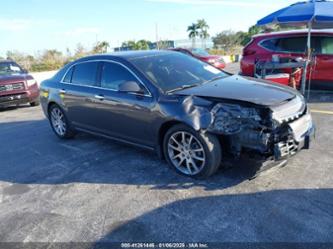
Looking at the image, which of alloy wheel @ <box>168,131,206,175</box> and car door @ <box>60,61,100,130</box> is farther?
car door @ <box>60,61,100,130</box>

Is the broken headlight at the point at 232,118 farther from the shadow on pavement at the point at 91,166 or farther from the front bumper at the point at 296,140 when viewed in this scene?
the shadow on pavement at the point at 91,166

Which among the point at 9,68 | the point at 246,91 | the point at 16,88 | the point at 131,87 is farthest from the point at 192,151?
the point at 9,68

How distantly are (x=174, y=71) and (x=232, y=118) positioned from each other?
1.35 m

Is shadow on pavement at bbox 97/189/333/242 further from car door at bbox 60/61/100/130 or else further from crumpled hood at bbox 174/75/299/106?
car door at bbox 60/61/100/130

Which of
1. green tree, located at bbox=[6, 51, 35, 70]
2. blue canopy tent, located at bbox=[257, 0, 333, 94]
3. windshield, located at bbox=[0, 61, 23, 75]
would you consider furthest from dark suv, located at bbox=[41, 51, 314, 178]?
green tree, located at bbox=[6, 51, 35, 70]

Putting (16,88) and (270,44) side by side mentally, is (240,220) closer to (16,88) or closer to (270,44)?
(270,44)

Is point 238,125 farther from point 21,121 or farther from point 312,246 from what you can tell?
point 21,121

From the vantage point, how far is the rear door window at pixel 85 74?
5059mm

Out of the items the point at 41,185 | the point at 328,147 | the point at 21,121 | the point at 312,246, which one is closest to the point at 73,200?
the point at 41,185

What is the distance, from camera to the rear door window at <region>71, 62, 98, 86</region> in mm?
5059

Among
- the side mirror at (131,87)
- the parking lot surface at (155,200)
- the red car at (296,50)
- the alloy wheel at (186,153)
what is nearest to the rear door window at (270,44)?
the red car at (296,50)

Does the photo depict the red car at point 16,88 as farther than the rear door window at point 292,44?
Yes

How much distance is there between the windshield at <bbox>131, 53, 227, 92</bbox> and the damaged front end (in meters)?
0.62

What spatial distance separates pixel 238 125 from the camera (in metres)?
3.55
